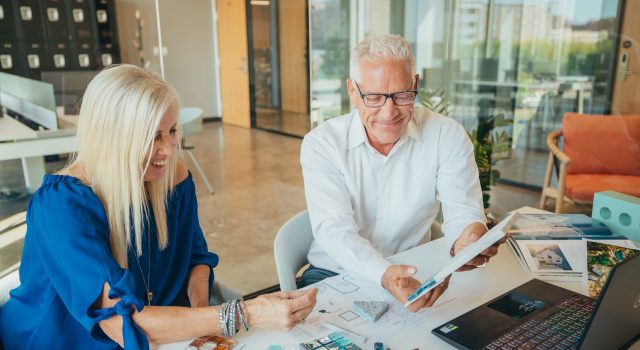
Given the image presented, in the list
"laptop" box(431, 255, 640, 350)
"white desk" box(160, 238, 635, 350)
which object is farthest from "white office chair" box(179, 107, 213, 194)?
"laptop" box(431, 255, 640, 350)

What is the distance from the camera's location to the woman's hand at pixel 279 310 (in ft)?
3.82

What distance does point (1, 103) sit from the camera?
3059 mm

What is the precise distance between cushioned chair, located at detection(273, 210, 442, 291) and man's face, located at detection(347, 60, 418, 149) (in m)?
0.44

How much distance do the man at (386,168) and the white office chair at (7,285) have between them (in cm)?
93

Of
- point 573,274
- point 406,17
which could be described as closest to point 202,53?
point 406,17

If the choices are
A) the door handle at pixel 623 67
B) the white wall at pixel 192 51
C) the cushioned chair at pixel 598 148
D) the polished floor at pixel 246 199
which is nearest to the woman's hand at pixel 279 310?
the polished floor at pixel 246 199

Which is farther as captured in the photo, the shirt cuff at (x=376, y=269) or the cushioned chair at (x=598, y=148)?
the cushioned chair at (x=598, y=148)

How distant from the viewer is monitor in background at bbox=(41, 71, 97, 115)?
342 centimetres

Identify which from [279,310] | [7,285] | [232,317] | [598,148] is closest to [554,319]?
[279,310]

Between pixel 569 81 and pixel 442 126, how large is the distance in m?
3.60

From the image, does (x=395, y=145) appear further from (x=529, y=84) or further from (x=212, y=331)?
(x=529, y=84)

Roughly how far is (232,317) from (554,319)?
2.58 feet

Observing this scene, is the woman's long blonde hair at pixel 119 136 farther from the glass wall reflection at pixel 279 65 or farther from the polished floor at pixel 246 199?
the glass wall reflection at pixel 279 65

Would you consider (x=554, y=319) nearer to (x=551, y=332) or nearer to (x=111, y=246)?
(x=551, y=332)
